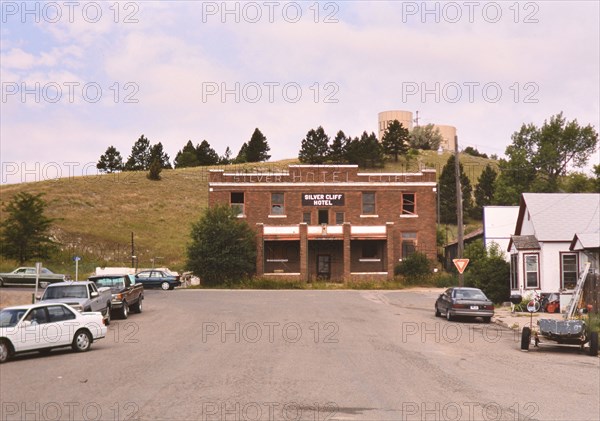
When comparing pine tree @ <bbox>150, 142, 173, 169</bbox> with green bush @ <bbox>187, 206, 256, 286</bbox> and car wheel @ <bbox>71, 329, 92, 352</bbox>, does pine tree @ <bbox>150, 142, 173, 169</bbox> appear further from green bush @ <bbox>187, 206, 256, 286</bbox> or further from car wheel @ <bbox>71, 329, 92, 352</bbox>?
car wheel @ <bbox>71, 329, 92, 352</bbox>

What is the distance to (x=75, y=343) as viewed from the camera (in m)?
20.3

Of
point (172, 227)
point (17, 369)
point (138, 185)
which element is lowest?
point (17, 369)

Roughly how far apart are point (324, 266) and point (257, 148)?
87.1m

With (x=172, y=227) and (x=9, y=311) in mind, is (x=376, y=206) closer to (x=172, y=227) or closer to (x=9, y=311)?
(x=172, y=227)

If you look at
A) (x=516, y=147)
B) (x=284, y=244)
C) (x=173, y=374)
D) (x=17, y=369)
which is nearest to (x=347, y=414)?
(x=173, y=374)

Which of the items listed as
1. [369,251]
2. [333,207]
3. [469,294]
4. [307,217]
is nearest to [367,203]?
[333,207]

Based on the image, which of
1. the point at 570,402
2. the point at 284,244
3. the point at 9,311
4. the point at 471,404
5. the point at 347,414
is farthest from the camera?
the point at 284,244

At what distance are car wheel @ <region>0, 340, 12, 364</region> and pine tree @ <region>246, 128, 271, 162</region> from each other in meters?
127

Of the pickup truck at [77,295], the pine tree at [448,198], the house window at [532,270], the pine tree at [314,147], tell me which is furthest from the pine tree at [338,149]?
the pickup truck at [77,295]

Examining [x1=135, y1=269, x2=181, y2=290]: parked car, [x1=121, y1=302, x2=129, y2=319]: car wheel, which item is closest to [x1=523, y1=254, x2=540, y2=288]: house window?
[x1=121, y1=302, x2=129, y2=319]: car wheel

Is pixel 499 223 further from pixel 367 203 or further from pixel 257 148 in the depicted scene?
pixel 257 148

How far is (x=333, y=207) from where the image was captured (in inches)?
2453

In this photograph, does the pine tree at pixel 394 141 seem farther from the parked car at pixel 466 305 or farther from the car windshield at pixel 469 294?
the parked car at pixel 466 305

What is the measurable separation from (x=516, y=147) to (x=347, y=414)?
257 feet
